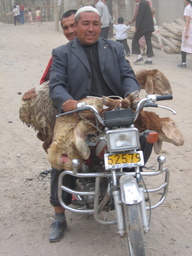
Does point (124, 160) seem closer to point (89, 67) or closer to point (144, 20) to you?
point (89, 67)

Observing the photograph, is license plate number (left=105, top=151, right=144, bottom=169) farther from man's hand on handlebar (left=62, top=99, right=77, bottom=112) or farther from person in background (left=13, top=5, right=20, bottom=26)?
person in background (left=13, top=5, right=20, bottom=26)

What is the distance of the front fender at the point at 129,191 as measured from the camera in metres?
2.54

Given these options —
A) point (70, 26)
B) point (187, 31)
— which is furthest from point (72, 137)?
point (187, 31)

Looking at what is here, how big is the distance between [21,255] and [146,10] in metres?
10.2

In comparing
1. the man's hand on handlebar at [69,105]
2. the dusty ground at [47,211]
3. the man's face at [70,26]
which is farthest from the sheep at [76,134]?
the man's face at [70,26]

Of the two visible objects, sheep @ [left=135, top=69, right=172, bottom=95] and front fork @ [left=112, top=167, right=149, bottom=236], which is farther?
sheep @ [left=135, top=69, right=172, bottom=95]

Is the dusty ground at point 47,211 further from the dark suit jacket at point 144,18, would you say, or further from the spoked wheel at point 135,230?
the dark suit jacket at point 144,18

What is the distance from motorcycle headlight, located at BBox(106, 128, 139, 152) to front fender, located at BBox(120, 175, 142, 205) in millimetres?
210

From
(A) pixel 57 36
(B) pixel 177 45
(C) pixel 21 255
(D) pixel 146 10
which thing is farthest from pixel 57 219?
(A) pixel 57 36

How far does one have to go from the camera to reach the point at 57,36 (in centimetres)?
1836

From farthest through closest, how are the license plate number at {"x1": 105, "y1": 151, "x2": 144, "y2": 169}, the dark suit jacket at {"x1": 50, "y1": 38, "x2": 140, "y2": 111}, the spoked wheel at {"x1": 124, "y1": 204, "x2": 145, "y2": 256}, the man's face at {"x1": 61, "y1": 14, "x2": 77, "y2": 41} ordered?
the man's face at {"x1": 61, "y1": 14, "x2": 77, "y2": 41}
the dark suit jacket at {"x1": 50, "y1": 38, "x2": 140, "y2": 111}
the license plate number at {"x1": 105, "y1": 151, "x2": 144, "y2": 169}
the spoked wheel at {"x1": 124, "y1": 204, "x2": 145, "y2": 256}

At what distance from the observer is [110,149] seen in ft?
8.53

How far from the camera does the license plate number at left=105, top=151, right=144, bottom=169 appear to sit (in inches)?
104

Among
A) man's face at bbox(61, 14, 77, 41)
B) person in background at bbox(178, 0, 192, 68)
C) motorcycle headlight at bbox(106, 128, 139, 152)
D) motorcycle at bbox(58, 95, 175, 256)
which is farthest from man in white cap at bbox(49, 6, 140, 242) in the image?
person in background at bbox(178, 0, 192, 68)
